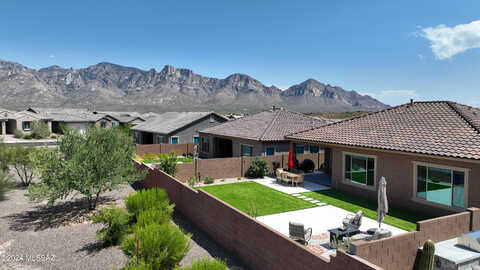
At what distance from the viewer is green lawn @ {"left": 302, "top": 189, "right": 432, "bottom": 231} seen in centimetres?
1162

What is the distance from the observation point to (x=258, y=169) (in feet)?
66.9

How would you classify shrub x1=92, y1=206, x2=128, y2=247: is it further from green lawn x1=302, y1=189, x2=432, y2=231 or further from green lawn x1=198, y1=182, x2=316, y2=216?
green lawn x1=302, y1=189, x2=432, y2=231

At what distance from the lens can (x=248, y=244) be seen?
8.14m

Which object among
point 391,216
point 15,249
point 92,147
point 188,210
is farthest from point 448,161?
point 15,249

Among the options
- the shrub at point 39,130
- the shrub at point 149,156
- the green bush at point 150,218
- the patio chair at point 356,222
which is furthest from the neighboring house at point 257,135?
the shrub at point 39,130

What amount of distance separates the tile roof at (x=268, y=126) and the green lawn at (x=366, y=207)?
24.7ft

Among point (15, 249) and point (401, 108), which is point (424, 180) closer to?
point (401, 108)

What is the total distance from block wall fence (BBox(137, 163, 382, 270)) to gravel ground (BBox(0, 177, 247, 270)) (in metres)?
0.36

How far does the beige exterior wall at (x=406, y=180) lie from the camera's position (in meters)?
11.0

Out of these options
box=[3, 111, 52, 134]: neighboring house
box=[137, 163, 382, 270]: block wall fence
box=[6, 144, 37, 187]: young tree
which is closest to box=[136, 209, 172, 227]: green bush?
box=[137, 163, 382, 270]: block wall fence

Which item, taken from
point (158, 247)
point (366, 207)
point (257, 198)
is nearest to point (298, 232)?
point (158, 247)

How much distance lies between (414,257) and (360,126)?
10.8 meters

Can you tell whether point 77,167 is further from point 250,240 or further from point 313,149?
point 313,149

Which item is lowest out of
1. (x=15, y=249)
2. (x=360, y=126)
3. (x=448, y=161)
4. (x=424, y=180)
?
(x=15, y=249)
